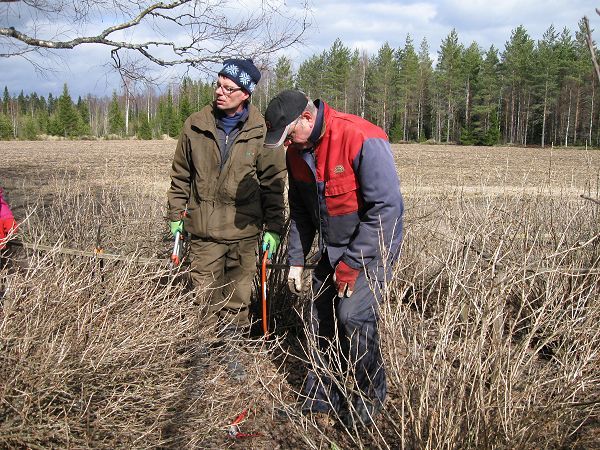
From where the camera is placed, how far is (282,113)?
9.46 feet

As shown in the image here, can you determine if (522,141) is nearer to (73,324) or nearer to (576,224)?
(576,224)

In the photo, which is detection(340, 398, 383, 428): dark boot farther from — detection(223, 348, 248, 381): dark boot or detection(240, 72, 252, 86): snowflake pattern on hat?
detection(240, 72, 252, 86): snowflake pattern on hat

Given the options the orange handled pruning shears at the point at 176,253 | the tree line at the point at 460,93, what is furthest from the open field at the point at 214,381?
the tree line at the point at 460,93

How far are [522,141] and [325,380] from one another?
6312 cm

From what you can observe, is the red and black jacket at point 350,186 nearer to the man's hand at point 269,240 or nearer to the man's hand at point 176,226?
the man's hand at point 269,240

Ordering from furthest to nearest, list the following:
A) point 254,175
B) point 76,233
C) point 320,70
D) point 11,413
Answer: point 320,70 < point 76,233 < point 254,175 < point 11,413

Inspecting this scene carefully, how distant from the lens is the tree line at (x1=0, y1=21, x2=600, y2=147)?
186ft

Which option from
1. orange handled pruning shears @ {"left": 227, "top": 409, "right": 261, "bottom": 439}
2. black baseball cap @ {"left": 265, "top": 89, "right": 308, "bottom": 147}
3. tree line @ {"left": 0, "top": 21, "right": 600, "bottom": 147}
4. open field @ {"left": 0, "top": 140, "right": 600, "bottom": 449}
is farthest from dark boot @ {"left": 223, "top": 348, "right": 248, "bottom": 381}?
tree line @ {"left": 0, "top": 21, "right": 600, "bottom": 147}

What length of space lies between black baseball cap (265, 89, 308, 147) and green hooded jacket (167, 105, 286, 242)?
0.81 metres

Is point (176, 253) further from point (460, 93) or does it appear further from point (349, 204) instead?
point (460, 93)

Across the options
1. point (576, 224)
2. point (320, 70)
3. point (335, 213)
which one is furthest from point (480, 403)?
point (320, 70)

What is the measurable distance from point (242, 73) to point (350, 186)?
1.18 meters

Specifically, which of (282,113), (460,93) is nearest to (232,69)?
(282,113)

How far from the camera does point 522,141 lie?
6097 centimetres
